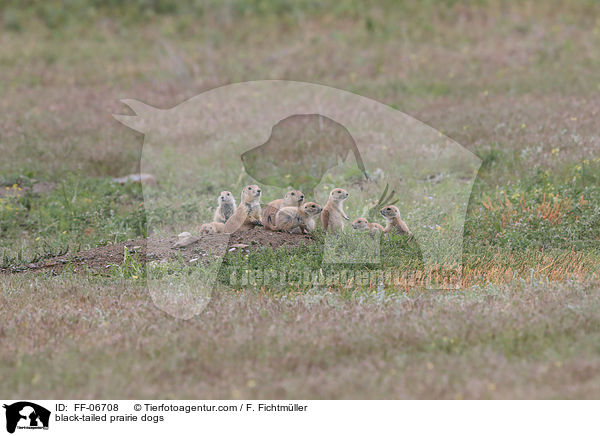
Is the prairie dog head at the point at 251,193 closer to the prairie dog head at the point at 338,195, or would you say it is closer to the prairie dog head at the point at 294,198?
the prairie dog head at the point at 294,198

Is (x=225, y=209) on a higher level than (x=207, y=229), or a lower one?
higher

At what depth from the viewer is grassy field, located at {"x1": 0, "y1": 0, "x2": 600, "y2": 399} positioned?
570cm

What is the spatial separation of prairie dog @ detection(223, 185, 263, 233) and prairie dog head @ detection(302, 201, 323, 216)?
0.66m

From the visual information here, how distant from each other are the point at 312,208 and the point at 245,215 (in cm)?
97

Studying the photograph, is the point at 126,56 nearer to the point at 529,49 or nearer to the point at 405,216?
the point at 529,49

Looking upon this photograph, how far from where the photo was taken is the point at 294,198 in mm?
8992

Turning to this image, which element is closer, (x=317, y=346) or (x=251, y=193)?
(x=317, y=346)

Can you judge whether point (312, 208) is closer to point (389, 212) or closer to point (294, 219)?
point (294, 219)

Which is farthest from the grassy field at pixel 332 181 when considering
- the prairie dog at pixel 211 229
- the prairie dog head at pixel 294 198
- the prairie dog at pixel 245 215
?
the prairie dog at pixel 211 229

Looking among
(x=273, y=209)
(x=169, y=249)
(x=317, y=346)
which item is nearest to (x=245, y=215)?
(x=273, y=209)

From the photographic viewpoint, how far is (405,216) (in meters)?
10.0

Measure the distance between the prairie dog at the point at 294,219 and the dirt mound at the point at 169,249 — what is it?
0.33ft

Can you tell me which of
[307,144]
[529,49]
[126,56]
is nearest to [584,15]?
[529,49]

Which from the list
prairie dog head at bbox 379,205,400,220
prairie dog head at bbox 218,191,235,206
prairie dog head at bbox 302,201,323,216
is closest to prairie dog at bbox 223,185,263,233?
prairie dog head at bbox 218,191,235,206
